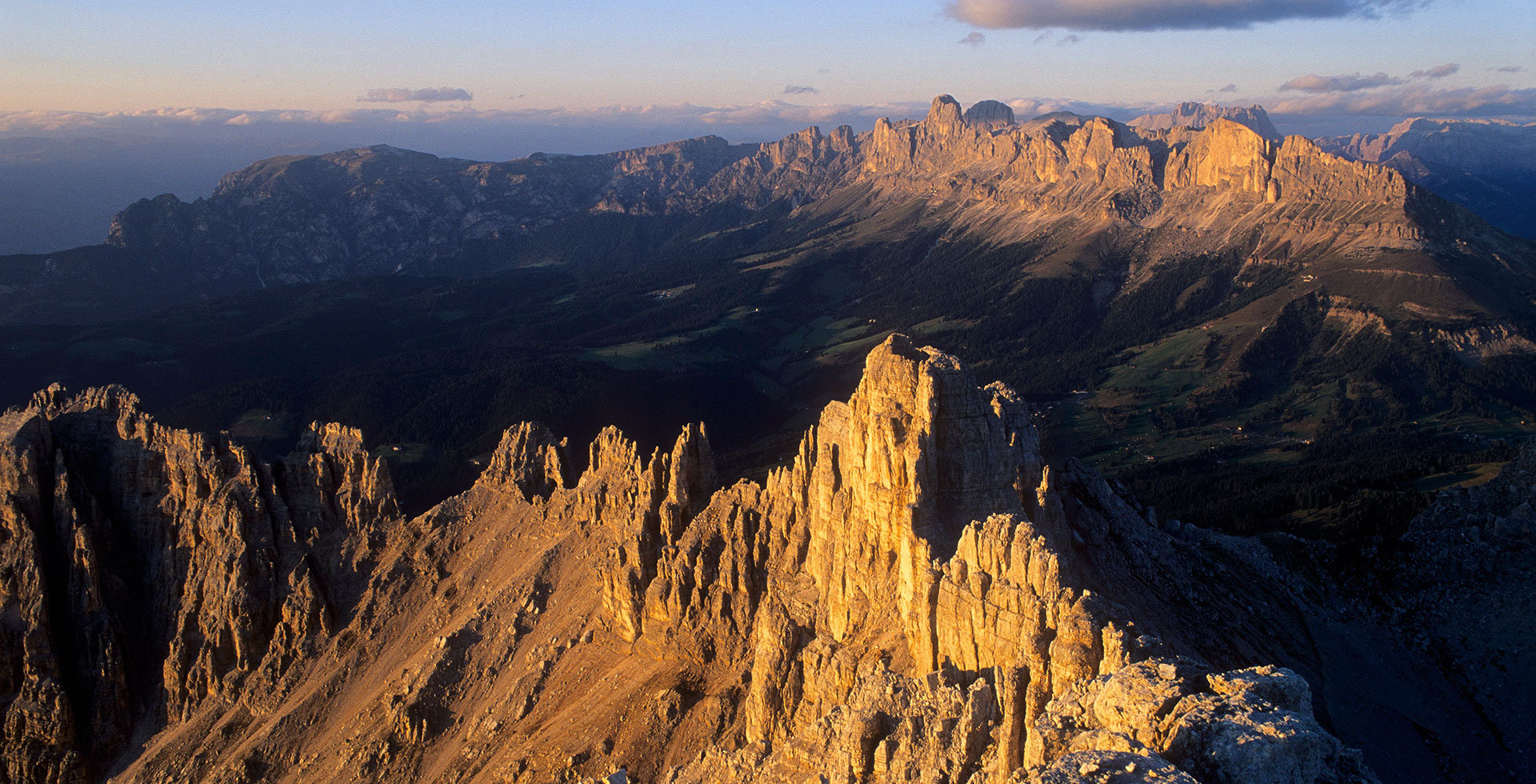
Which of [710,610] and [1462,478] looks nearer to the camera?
[710,610]

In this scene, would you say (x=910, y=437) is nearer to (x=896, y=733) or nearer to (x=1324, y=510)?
(x=896, y=733)

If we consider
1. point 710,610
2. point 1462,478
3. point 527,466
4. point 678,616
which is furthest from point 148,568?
point 1462,478

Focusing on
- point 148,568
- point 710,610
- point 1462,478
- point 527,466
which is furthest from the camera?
point 1462,478

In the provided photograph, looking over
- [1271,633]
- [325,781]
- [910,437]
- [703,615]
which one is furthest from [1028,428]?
[325,781]

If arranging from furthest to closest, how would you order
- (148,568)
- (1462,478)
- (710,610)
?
(1462,478) < (148,568) < (710,610)

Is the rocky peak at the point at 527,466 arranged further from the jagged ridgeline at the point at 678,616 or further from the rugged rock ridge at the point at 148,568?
the rugged rock ridge at the point at 148,568

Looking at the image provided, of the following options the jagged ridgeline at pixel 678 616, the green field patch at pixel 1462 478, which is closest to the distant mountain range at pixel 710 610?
the jagged ridgeline at pixel 678 616

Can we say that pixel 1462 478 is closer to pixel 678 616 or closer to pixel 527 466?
pixel 678 616
